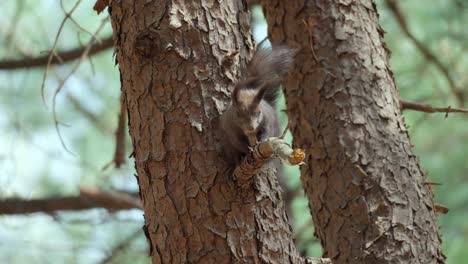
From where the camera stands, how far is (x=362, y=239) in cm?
196

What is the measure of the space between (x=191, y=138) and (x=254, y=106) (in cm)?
21

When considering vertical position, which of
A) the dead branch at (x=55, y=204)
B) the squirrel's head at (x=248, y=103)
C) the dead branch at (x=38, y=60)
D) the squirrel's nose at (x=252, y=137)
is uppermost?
the dead branch at (x=38, y=60)

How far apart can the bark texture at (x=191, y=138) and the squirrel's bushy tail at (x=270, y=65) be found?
0.36 ft

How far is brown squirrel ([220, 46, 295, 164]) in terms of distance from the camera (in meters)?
1.35

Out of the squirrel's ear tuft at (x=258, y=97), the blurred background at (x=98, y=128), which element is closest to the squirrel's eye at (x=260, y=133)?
the squirrel's ear tuft at (x=258, y=97)

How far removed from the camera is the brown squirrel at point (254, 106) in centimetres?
135

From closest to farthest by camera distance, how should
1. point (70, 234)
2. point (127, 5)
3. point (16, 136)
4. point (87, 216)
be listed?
point (127, 5)
point (16, 136)
point (87, 216)
point (70, 234)

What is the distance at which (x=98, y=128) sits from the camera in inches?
165

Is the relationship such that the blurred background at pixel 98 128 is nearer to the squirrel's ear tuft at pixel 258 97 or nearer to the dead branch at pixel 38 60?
the dead branch at pixel 38 60

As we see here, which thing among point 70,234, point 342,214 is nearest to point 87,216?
point 70,234

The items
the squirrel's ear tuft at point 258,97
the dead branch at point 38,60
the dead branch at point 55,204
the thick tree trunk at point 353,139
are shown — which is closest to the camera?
the squirrel's ear tuft at point 258,97

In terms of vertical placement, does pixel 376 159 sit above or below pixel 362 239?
above

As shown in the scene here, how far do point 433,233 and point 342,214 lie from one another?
252 mm

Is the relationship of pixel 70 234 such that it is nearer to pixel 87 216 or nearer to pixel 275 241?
pixel 87 216
